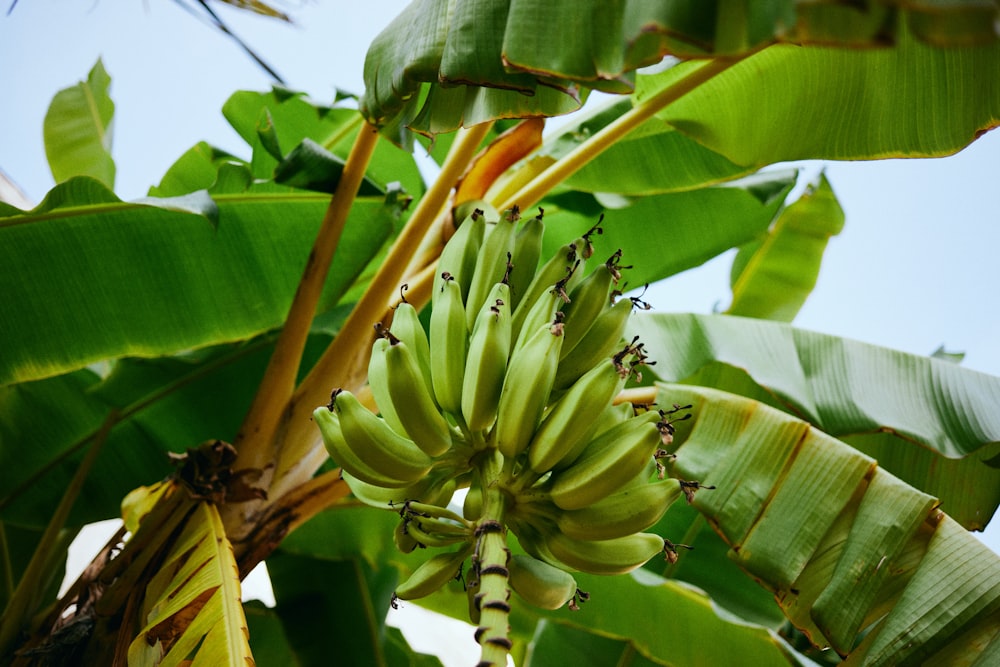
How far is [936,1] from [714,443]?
0.65m

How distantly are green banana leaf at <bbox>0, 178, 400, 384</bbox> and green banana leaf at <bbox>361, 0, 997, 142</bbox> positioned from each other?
41cm

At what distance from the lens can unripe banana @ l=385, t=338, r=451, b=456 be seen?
2.33 feet

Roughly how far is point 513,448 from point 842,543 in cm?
47

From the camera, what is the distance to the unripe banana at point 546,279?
0.85 meters

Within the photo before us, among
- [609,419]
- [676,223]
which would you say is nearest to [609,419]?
[609,419]

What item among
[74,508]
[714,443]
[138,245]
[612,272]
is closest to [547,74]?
[612,272]

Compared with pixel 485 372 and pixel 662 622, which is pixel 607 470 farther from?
pixel 662 622

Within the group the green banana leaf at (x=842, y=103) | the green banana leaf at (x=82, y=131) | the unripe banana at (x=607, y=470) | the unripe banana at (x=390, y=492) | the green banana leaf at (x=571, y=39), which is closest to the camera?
the green banana leaf at (x=571, y=39)

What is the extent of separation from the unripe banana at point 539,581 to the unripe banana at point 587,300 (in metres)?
0.24

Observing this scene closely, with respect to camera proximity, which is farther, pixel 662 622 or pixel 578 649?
pixel 578 649

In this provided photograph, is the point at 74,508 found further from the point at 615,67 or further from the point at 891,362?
the point at 891,362

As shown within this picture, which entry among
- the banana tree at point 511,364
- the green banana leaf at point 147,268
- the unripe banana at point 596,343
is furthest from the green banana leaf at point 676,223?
the unripe banana at point 596,343

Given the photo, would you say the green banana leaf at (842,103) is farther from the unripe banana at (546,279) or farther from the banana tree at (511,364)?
the unripe banana at (546,279)

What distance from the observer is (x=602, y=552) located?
0.75 m
